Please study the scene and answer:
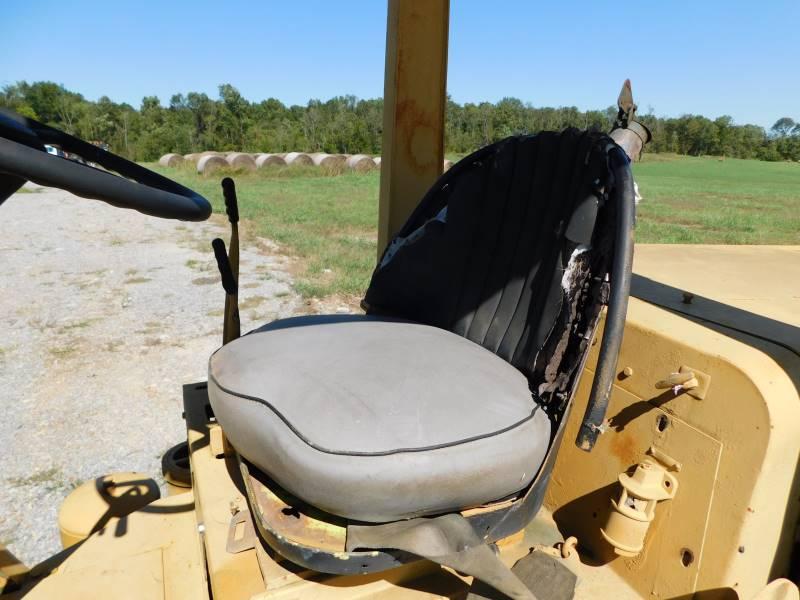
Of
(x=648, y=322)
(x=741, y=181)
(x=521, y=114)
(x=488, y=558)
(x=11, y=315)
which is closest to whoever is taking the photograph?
(x=488, y=558)

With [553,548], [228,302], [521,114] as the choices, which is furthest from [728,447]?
[521,114]

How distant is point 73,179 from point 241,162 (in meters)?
23.0

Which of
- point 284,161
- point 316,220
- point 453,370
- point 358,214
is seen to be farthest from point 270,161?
point 453,370

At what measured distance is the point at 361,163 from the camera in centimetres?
2400

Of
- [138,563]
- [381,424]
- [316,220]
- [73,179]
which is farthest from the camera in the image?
[316,220]

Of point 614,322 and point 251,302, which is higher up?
point 614,322

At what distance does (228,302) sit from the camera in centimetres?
167

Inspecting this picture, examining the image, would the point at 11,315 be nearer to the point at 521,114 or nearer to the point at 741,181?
the point at 741,181

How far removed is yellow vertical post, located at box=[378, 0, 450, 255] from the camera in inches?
79.3

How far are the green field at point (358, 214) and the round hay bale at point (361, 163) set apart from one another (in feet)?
2.01

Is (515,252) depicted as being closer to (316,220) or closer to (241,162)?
(316,220)

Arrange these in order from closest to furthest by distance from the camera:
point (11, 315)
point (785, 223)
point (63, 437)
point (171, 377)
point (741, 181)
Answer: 1. point (63, 437)
2. point (171, 377)
3. point (11, 315)
4. point (785, 223)
5. point (741, 181)

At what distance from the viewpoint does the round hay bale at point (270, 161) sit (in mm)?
23062

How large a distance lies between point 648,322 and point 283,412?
0.82 m
